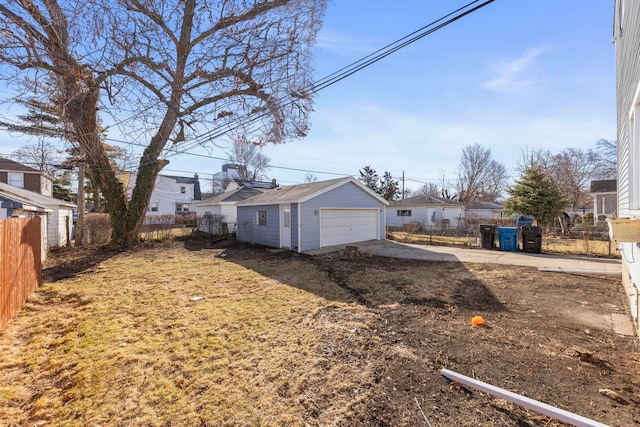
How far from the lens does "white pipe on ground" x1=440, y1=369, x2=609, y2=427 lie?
205 cm

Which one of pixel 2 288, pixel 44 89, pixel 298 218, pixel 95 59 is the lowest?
pixel 2 288

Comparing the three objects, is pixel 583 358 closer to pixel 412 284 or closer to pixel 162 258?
pixel 412 284

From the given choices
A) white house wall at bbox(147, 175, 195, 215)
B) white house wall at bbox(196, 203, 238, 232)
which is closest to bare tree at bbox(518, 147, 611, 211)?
white house wall at bbox(196, 203, 238, 232)

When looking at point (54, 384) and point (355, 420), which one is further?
point (54, 384)

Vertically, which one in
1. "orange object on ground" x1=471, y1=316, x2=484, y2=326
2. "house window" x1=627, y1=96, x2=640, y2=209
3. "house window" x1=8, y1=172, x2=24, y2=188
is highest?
"house window" x1=8, y1=172, x2=24, y2=188

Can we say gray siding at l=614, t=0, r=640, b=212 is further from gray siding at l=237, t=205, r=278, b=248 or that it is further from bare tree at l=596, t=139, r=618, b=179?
bare tree at l=596, t=139, r=618, b=179

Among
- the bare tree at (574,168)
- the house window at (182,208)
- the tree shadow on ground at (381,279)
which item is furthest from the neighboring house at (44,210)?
the bare tree at (574,168)

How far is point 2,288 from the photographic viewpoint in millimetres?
4145

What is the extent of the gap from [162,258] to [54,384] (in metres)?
8.63

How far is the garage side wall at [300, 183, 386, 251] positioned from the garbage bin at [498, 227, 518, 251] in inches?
233

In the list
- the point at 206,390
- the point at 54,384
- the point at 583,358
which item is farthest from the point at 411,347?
the point at 54,384

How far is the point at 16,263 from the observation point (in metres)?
4.84

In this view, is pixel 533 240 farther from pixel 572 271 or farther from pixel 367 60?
pixel 367 60

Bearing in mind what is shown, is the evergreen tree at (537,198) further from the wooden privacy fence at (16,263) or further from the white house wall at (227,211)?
the wooden privacy fence at (16,263)
